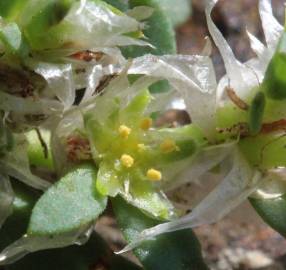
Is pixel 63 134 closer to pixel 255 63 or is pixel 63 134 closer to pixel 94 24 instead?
pixel 94 24

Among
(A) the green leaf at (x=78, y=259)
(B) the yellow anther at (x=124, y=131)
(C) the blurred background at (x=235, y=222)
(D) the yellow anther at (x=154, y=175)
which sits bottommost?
(C) the blurred background at (x=235, y=222)

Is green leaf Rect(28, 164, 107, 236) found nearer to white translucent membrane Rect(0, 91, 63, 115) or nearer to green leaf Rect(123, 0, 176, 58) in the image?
white translucent membrane Rect(0, 91, 63, 115)

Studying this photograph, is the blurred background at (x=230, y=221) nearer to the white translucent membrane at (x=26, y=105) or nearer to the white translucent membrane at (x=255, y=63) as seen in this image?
the white translucent membrane at (x=255, y=63)

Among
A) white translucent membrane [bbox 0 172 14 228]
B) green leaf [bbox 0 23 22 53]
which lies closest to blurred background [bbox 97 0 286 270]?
white translucent membrane [bbox 0 172 14 228]

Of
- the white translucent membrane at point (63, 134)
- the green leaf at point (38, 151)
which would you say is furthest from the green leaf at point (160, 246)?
the green leaf at point (38, 151)

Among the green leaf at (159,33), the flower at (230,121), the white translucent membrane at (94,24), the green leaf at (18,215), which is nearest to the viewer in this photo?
the white translucent membrane at (94,24)

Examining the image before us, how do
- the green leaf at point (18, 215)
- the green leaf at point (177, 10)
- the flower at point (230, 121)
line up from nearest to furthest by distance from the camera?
the flower at point (230, 121)
the green leaf at point (18, 215)
the green leaf at point (177, 10)

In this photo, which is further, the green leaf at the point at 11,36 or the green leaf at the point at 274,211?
the green leaf at the point at 274,211

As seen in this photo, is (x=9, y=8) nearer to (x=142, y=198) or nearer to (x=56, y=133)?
(x=56, y=133)

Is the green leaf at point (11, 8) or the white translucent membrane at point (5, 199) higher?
the green leaf at point (11, 8)

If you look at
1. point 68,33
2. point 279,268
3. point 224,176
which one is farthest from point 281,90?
point 279,268
